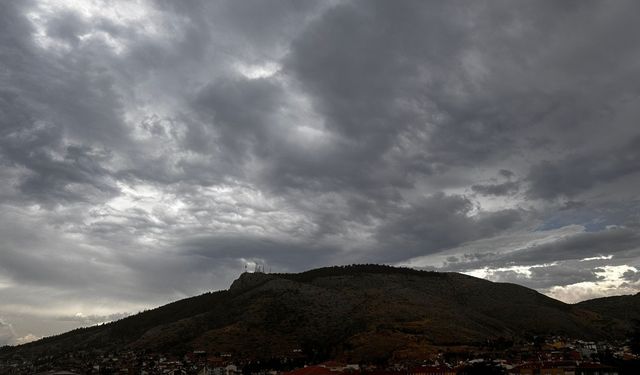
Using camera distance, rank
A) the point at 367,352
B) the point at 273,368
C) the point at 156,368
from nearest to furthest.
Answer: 1. the point at 273,368
2. the point at 156,368
3. the point at 367,352

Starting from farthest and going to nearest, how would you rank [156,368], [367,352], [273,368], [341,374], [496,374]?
[367,352] → [156,368] → [273,368] → [341,374] → [496,374]

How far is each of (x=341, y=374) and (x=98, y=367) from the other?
10272 centimetres

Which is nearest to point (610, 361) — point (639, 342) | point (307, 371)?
point (639, 342)

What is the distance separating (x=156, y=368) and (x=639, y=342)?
143836mm

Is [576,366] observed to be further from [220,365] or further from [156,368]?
[156,368]

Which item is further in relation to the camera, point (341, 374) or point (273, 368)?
point (273, 368)

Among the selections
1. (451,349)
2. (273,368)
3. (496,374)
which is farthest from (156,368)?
(496,374)

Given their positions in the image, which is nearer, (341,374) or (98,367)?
(341,374)

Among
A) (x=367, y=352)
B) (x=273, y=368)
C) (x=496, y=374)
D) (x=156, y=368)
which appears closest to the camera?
(x=496, y=374)

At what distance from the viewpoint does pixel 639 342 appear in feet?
371

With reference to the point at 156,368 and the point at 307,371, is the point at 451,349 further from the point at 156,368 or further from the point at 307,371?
the point at 156,368

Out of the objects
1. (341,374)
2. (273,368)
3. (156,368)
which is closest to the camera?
(341,374)

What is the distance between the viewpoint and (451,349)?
198250 mm

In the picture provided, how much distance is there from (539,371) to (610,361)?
1885cm
